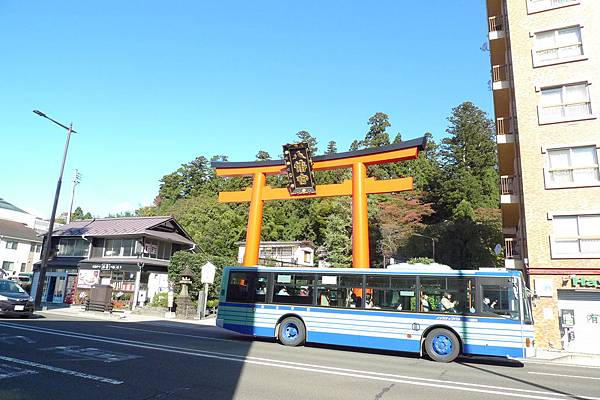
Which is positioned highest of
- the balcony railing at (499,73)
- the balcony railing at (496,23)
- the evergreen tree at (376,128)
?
the evergreen tree at (376,128)

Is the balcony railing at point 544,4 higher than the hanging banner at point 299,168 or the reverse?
higher

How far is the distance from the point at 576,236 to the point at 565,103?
21.3ft

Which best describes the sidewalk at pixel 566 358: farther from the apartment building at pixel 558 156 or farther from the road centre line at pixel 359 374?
the road centre line at pixel 359 374

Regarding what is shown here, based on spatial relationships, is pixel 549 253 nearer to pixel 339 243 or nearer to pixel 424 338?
pixel 424 338

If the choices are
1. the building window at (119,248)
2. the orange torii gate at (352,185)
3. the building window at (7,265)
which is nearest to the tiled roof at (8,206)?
the building window at (7,265)

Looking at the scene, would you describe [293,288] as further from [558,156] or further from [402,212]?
[402,212]

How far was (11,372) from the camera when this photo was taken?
23.4 feet

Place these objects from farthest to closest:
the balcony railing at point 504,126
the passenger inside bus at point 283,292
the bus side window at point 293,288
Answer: the balcony railing at point 504,126 → the passenger inside bus at point 283,292 → the bus side window at point 293,288

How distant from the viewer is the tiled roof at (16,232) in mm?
48966

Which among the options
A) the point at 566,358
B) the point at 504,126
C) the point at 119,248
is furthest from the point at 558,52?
the point at 119,248

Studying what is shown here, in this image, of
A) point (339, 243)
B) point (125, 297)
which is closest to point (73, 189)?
point (125, 297)

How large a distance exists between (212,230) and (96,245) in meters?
12.0

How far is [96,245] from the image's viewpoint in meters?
35.4

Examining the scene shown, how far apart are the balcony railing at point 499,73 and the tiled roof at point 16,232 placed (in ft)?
172
